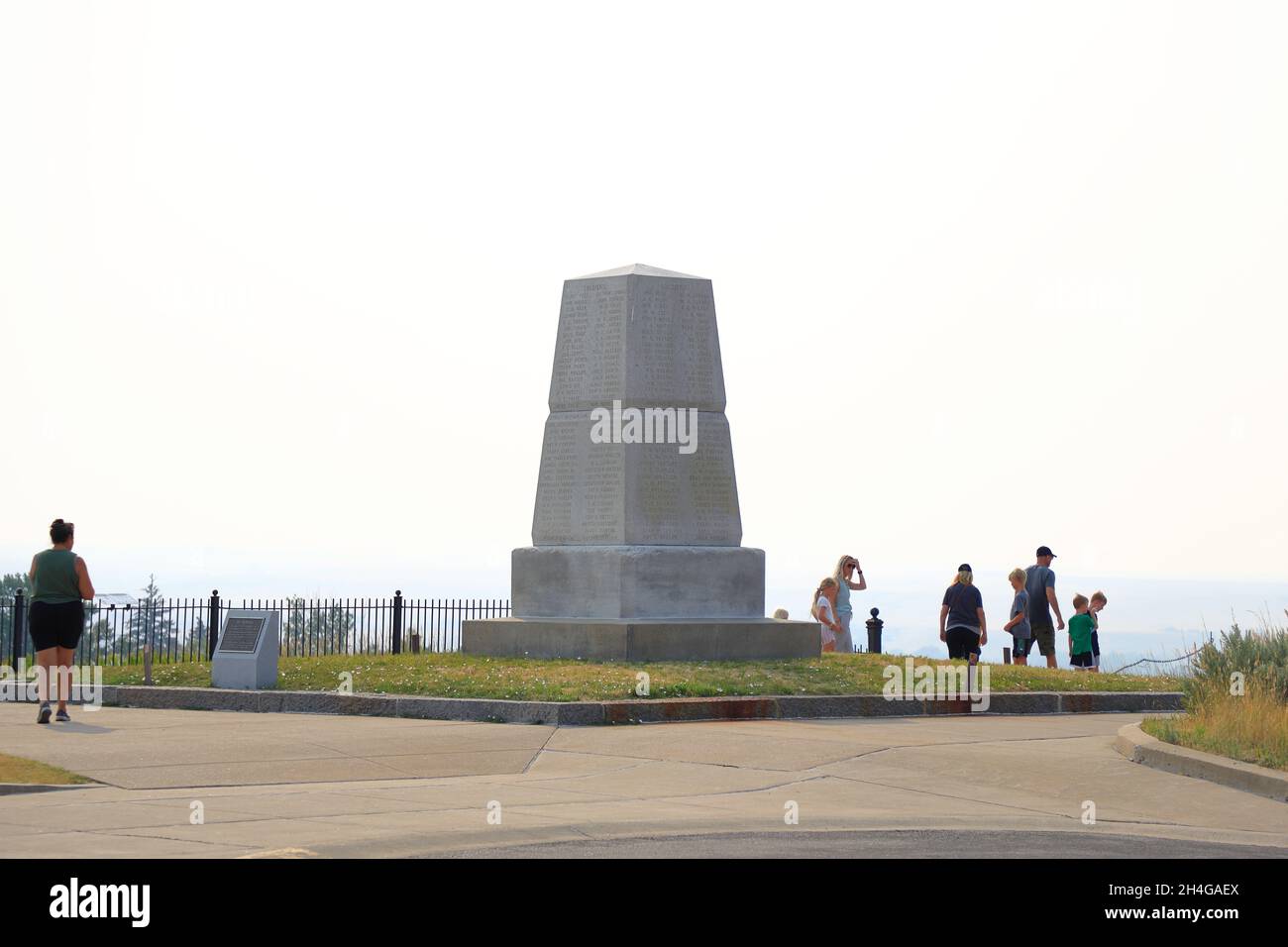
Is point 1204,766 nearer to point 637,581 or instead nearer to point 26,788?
point 26,788

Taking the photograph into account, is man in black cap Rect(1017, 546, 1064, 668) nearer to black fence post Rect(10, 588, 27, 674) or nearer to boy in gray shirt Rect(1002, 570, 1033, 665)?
boy in gray shirt Rect(1002, 570, 1033, 665)

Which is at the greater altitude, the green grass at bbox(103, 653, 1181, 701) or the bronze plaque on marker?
the bronze plaque on marker

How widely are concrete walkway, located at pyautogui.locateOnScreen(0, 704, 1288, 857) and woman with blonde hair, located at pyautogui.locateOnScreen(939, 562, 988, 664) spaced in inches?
128

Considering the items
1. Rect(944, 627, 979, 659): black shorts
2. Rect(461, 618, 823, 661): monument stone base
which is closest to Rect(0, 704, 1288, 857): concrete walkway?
Rect(944, 627, 979, 659): black shorts

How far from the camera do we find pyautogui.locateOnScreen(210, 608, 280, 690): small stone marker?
19.2m

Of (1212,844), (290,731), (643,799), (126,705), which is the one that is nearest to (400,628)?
(126,705)

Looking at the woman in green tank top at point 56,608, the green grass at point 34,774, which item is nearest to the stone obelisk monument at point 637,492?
the woman in green tank top at point 56,608

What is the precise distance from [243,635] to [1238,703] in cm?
1069

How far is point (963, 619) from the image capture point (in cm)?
2094

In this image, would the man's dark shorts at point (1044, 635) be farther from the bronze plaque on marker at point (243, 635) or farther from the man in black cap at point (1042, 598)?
the bronze plaque on marker at point (243, 635)

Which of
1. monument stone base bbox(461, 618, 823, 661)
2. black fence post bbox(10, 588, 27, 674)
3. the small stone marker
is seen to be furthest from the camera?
black fence post bbox(10, 588, 27, 674)

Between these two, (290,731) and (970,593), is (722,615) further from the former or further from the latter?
(290,731)
